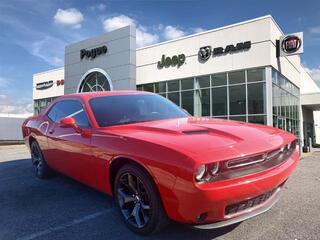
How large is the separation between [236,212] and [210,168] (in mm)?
502

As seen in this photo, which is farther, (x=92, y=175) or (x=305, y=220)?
(x=92, y=175)

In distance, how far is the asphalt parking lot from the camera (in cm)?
330

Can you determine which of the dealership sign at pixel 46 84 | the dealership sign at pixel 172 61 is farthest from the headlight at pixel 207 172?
the dealership sign at pixel 46 84

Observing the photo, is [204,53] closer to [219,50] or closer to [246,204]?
[219,50]

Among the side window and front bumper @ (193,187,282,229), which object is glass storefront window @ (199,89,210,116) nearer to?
the side window

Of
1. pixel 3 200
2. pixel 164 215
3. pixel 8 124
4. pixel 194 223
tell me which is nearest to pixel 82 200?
pixel 3 200

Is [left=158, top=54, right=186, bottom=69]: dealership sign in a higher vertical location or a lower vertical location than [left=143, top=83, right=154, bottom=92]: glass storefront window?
higher

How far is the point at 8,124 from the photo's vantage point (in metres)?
28.2

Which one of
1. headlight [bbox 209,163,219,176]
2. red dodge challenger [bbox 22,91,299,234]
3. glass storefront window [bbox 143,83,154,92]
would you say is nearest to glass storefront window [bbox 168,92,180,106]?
glass storefront window [bbox 143,83,154,92]

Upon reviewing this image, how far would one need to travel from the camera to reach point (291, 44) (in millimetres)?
19594

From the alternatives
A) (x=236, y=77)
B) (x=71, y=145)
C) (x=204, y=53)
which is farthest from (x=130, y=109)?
(x=204, y=53)

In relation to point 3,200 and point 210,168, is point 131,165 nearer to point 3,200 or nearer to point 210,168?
point 210,168

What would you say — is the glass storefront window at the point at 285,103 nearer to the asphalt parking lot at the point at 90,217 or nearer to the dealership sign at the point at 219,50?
the dealership sign at the point at 219,50

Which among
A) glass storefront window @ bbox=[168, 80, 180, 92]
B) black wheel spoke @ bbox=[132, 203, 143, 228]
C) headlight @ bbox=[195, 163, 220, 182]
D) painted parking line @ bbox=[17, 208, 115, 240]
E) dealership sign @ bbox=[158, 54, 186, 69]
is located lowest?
painted parking line @ bbox=[17, 208, 115, 240]
